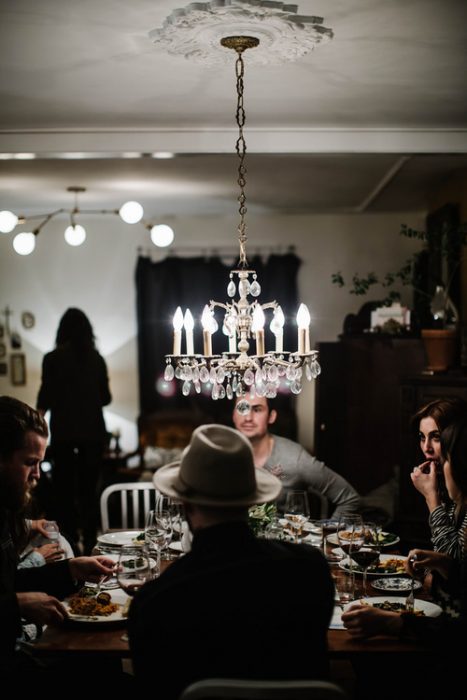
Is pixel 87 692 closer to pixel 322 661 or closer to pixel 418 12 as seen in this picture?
pixel 322 661

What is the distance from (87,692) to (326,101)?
2657 millimetres

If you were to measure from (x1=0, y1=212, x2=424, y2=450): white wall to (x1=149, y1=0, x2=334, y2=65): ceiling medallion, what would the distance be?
455cm

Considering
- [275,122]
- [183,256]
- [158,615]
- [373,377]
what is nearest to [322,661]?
[158,615]

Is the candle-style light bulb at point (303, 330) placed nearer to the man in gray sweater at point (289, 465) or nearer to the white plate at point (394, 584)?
the white plate at point (394, 584)

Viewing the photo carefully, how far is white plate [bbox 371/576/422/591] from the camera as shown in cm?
252

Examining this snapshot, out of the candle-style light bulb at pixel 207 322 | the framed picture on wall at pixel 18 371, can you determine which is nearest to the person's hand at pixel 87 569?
the candle-style light bulb at pixel 207 322

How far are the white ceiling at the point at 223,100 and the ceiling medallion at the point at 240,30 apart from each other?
5 cm

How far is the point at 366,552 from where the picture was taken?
2.39 metres

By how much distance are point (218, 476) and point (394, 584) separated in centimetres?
98

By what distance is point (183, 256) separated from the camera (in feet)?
25.1

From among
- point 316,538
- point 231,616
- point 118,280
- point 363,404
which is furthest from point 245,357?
point 118,280

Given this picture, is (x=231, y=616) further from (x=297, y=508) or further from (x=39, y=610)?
(x=297, y=508)

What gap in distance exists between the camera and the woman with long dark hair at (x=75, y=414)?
513 centimetres

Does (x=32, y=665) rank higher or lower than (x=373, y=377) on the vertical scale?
lower
